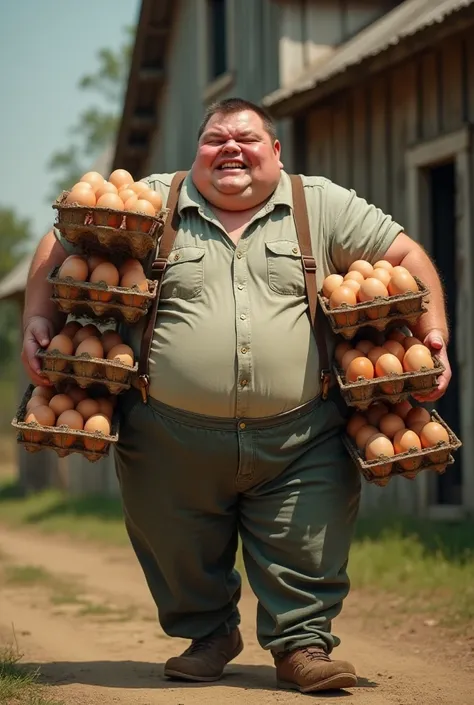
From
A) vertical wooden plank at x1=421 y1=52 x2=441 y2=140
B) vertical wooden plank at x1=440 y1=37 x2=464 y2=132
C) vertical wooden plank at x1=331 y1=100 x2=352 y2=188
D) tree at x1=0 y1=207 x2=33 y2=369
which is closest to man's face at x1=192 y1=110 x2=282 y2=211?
vertical wooden plank at x1=440 y1=37 x2=464 y2=132

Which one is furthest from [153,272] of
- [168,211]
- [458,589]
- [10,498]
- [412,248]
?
[10,498]

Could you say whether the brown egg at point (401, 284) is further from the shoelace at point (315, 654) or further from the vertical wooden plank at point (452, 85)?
the vertical wooden plank at point (452, 85)

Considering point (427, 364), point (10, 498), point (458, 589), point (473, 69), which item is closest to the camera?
point (427, 364)

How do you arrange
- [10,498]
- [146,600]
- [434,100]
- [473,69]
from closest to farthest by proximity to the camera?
[146,600], [473,69], [434,100], [10,498]

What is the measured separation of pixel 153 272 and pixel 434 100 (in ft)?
15.8

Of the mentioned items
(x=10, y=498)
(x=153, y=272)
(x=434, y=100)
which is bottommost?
(x=10, y=498)

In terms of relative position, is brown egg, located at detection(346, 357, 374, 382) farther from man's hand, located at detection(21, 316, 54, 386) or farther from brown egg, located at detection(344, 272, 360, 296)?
man's hand, located at detection(21, 316, 54, 386)

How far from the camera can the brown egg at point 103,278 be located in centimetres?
461

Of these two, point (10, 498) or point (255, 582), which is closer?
point (255, 582)

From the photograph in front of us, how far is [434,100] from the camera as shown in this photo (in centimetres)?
906

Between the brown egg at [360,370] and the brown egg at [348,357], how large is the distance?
32 mm

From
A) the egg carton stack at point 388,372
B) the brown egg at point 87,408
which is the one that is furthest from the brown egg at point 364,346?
the brown egg at point 87,408

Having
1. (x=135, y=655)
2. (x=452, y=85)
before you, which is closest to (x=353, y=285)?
(x=135, y=655)

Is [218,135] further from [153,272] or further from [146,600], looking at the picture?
[146,600]
